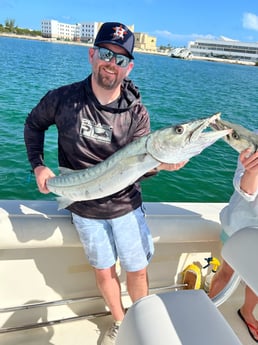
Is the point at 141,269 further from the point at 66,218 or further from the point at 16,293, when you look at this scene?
the point at 16,293

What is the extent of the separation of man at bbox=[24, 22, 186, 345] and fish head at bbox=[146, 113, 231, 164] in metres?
0.45

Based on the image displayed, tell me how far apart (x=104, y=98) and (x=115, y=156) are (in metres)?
Result: 0.43

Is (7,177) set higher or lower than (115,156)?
lower

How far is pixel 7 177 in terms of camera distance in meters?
6.45

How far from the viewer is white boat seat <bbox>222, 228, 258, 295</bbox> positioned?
1.74 m

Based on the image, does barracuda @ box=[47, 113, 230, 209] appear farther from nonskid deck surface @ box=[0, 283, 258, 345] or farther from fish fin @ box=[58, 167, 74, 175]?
nonskid deck surface @ box=[0, 283, 258, 345]

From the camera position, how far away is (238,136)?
5.91ft

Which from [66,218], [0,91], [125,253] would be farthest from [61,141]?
[0,91]

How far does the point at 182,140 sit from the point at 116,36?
86cm

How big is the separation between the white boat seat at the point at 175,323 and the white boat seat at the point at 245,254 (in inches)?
9.4

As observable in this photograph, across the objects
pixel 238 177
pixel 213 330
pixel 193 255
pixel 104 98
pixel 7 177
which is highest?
pixel 104 98

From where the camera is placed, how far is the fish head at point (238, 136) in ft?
5.77

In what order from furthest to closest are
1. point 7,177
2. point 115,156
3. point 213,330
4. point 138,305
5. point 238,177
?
point 7,177, point 238,177, point 115,156, point 138,305, point 213,330

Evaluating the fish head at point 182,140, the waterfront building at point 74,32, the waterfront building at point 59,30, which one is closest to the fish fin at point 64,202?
the fish head at point 182,140
